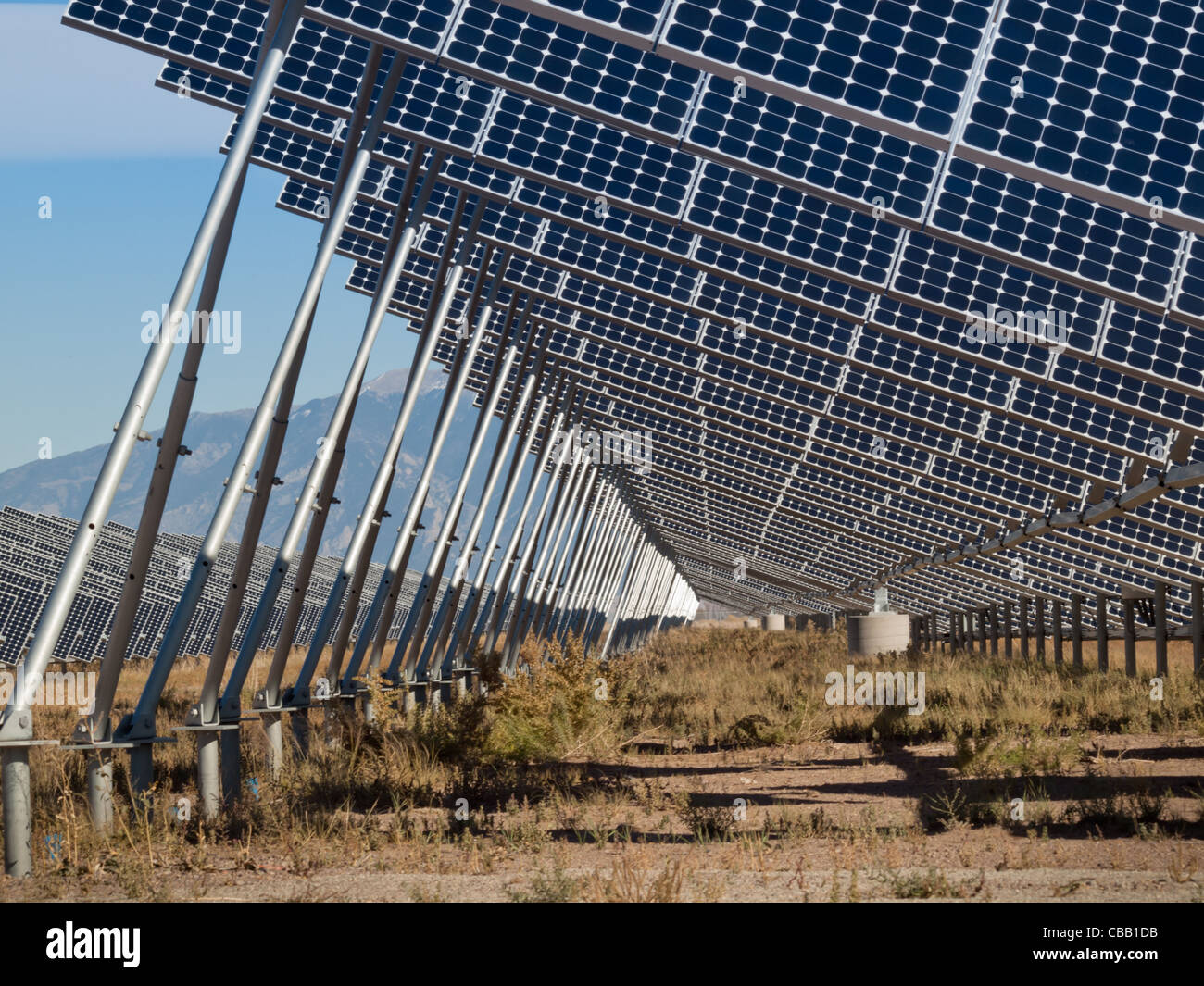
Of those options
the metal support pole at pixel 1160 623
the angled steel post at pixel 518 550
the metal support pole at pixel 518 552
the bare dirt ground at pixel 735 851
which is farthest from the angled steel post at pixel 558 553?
the bare dirt ground at pixel 735 851

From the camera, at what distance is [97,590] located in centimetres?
3700

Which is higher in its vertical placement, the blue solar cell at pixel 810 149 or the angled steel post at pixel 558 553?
the blue solar cell at pixel 810 149

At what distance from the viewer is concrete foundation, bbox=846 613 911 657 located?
164 ft

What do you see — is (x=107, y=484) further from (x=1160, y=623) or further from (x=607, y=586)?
(x=607, y=586)

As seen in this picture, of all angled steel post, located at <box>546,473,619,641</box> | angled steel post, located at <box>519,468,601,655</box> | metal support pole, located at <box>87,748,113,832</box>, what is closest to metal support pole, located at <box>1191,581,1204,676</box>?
angled steel post, located at <box>519,468,601,655</box>

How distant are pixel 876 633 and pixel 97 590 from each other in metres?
29.8

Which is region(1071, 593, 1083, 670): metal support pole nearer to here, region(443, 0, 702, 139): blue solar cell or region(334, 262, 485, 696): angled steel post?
region(334, 262, 485, 696): angled steel post

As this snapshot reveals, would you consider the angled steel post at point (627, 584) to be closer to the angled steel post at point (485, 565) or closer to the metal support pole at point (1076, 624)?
the metal support pole at point (1076, 624)

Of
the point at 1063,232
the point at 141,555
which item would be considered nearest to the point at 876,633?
the point at 1063,232

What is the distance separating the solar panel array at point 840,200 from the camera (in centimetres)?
1062

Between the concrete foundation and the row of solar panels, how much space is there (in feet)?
68.0

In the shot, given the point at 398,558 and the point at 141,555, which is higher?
the point at 398,558

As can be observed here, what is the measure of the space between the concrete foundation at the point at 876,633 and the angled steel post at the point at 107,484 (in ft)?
135
